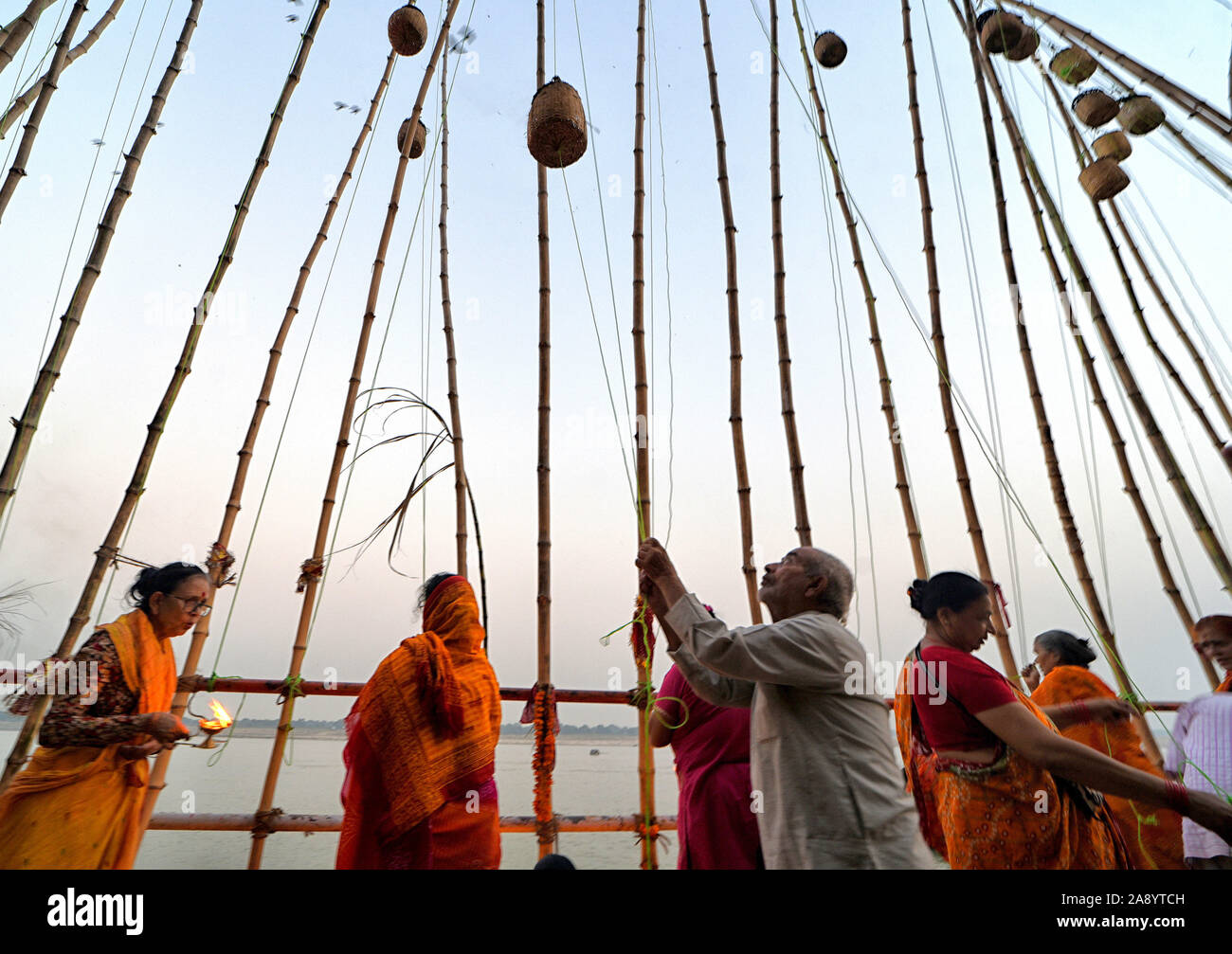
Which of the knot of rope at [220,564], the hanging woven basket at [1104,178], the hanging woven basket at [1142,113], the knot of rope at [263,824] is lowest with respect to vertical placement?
the knot of rope at [263,824]

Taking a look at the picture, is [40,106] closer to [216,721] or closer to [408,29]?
[408,29]

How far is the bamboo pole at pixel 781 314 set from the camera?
3.05 metres

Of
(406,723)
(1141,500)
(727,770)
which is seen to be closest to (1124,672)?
(1141,500)

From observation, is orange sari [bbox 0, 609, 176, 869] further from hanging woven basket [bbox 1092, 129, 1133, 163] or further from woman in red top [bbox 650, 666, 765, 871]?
hanging woven basket [bbox 1092, 129, 1133, 163]

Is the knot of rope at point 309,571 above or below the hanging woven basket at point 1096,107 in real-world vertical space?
below

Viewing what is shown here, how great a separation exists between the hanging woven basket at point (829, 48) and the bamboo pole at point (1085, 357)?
81cm

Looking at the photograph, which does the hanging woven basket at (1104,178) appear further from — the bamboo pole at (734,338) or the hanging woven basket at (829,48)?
the bamboo pole at (734,338)

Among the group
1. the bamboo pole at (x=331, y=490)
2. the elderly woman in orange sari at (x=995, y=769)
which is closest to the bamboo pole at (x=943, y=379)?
the elderly woman in orange sari at (x=995, y=769)

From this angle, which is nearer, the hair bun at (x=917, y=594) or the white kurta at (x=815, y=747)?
the white kurta at (x=815, y=747)

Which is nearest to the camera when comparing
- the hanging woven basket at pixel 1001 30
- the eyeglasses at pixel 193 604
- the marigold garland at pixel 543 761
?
the eyeglasses at pixel 193 604

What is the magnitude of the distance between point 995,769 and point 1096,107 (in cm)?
387

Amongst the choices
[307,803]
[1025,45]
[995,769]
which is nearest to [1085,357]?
[1025,45]

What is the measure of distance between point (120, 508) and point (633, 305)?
7.37 ft
